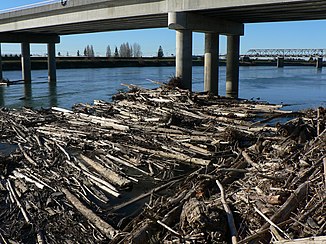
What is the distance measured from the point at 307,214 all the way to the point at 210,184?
10.2 feet

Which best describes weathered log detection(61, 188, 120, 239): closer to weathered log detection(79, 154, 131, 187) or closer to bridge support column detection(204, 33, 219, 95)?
weathered log detection(79, 154, 131, 187)

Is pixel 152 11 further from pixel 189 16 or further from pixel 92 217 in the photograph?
pixel 92 217

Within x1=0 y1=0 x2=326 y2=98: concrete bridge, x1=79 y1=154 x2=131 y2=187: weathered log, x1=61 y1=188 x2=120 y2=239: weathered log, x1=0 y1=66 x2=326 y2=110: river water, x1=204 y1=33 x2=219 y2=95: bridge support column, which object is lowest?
x1=61 y1=188 x2=120 y2=239: weathered log

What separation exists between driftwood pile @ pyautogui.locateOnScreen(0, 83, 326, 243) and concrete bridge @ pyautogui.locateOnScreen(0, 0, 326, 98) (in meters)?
8.37

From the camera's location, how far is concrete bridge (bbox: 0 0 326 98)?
23.4 m

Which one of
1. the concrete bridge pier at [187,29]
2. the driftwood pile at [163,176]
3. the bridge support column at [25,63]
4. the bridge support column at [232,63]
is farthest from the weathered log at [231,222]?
the bridge support column at [25,63]

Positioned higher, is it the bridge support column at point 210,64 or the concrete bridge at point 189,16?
the concrete bridge at point 189,16

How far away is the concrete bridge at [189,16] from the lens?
23375 mm

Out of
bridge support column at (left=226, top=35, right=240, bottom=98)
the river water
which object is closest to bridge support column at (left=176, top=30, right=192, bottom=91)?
the river water

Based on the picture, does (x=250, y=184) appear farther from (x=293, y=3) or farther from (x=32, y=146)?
(x=293, y=3)

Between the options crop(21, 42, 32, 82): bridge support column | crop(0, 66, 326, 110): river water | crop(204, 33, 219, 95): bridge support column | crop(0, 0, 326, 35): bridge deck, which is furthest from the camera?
crop(21, 42, 32, 82): bridge support column

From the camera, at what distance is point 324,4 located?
22.1 metres

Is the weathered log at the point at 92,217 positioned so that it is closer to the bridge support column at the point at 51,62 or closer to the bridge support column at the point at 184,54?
the bridge support column at the point at 184,54

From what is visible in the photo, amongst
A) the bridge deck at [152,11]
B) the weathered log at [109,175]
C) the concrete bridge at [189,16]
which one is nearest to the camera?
the weathered log at [109,175]
